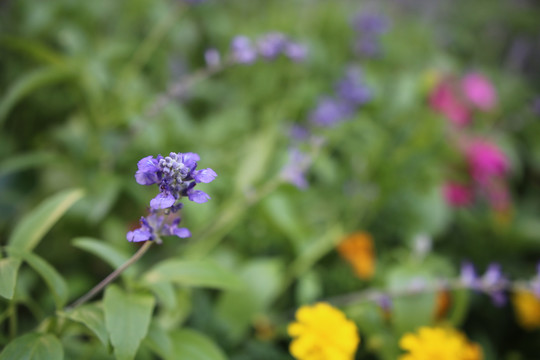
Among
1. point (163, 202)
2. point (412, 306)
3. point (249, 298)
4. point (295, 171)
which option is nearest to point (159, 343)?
point (163, 202)

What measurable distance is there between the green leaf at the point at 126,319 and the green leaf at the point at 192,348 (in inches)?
6.7

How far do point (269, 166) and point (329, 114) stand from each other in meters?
0.33

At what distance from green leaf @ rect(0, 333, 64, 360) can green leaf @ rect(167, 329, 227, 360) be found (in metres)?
0.23

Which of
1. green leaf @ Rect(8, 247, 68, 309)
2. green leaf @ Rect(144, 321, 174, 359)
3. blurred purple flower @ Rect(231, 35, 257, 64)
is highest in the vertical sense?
blurred purple flower @ Rect(231, 35, 257, 64)

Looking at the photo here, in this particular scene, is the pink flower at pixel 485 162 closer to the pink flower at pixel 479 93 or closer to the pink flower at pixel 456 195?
the pink flower at pixel 456 195

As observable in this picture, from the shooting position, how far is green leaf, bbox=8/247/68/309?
738 millimetres

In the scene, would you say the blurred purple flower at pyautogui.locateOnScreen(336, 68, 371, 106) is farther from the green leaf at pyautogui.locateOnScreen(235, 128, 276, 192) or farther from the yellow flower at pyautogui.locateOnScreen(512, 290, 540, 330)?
the yellow flower at pyautogui.locateOnScreen(512, 290, 540, 330)

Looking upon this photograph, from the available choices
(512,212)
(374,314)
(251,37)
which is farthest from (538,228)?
(251,37)

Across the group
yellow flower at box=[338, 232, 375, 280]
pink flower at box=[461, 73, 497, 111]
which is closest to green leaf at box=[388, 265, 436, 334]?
yellow flower at box=[338, 232, 375, 280]

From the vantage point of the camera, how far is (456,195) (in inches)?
81.8

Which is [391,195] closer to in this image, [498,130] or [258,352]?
[258,352]

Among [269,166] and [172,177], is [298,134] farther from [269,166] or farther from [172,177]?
[172,177]

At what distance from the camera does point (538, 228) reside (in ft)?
6.55

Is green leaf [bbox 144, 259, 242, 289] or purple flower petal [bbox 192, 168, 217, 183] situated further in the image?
green leaf [bbox 144, 259, 242, 289]
